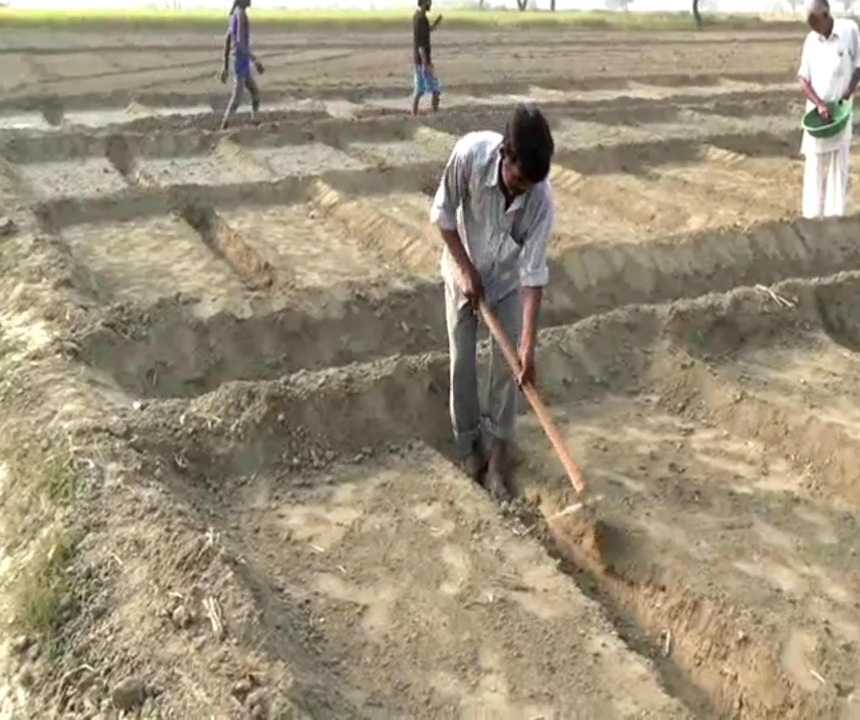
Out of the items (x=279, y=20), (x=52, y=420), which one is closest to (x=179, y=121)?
(x=52, y=420)

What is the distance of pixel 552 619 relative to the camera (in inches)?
159

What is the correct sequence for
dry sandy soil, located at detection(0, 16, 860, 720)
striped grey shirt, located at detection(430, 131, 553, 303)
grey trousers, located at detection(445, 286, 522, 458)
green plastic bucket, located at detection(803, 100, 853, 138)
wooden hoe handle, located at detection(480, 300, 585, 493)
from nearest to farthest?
dry sandy soil, located at detection(0, 16, 860, 720) → striped grey shirt, located at detection(430, 131, 553, 303) → wooden hoe handle, located at detection(480, 300, 585, 493) → grey trousers, located at detection(445, 286, 522, 458) → green plastic bucket, located at detection(803, 100, 853, 138)

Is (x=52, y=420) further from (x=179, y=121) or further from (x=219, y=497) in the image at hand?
(x=179, y=121)

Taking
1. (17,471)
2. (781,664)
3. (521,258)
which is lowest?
(781,664)

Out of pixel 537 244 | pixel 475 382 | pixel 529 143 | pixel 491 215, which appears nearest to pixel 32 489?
pixel 475 382

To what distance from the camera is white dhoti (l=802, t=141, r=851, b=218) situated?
8336 mm

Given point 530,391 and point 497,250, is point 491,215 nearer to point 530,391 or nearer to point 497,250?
point 497,250

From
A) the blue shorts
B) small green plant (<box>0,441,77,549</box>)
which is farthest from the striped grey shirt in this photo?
the blue shorts

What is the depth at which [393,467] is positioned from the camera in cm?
514

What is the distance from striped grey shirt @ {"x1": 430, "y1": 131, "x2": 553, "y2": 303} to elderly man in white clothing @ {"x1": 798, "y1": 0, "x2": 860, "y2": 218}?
14.7 ft

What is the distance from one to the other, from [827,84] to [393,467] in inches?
196

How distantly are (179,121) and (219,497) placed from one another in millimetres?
9366

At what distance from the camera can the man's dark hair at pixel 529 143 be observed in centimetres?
390

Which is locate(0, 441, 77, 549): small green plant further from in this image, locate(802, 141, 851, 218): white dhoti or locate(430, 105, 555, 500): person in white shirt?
locate(802, 141, 851, 218): white dhoti
